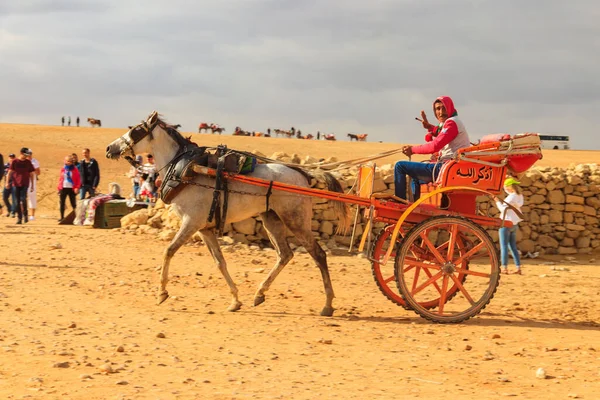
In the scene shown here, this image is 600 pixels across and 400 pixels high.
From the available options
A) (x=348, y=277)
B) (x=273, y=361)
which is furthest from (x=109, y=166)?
(x=273, y=361)

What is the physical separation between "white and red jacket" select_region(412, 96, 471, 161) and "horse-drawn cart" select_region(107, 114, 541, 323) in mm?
231

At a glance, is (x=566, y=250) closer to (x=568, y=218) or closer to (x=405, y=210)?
(x=568, y=218)

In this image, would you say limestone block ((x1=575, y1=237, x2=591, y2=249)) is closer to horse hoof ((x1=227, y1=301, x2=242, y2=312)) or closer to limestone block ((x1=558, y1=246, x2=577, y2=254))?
limestone block ((x1=558, y1=246, x2=577, y2=254))

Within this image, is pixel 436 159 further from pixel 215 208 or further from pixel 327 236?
pixel 327 236

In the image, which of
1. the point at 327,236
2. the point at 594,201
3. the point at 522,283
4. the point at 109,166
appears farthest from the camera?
the point at 109,166

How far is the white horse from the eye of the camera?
9.62 metres

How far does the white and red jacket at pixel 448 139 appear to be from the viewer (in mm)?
9086

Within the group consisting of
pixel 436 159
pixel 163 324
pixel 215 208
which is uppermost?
pixel 436 159

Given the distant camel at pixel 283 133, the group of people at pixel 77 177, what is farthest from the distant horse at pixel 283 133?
the group of people at pixel 77 177

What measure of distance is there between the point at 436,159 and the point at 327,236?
302 inches

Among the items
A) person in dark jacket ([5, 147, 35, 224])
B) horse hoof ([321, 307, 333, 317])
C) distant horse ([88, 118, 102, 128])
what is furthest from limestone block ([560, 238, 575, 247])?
distant horse ([88, 118, 102, 128])

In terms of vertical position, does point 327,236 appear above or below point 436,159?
below

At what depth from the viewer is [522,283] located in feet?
44.5

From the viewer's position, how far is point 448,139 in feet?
29.8
